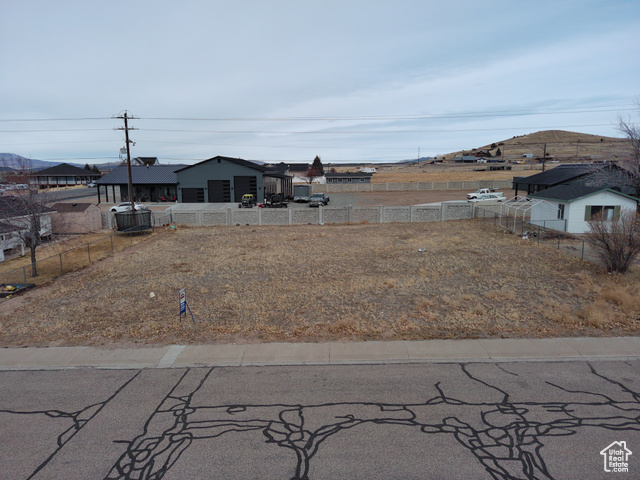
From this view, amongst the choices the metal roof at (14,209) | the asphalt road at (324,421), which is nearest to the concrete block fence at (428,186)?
the metal roof at (14,209)

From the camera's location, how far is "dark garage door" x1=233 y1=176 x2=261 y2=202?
57.2 meters

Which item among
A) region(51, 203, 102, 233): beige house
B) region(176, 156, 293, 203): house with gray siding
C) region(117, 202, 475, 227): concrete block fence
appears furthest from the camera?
region(176, 156, 293, 203): house with gray siding

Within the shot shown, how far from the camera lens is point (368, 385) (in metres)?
8.66

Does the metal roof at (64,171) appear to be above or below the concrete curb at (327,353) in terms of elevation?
above

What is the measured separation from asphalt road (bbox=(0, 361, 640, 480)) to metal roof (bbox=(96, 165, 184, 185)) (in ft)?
176

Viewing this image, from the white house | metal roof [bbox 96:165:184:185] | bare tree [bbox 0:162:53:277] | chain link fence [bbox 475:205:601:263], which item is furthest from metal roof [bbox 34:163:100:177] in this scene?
the white house

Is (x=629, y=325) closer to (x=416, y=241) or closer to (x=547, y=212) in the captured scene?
(x=416, y=241)

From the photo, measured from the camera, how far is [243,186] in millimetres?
57406

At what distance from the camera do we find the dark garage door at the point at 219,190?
5741 cm

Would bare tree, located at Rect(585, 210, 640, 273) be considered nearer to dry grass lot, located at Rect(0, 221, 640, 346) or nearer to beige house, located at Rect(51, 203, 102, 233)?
dry grass lot, located at Rect(0, 221, 640, 346)

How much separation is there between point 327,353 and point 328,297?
201 inches

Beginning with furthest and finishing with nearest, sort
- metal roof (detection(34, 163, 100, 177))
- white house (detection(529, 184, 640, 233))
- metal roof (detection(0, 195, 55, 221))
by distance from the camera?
metal roof (detection(34, 163, 100, 177)) → white house (detection(529, 184, 640, 233)) → metal roof (detection(0, 195, 55, 221))
